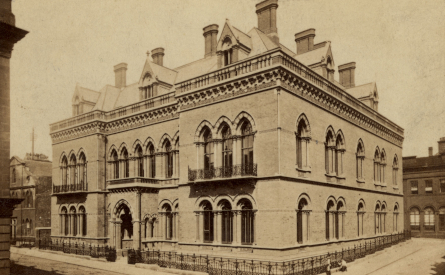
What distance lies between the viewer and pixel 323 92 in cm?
2433

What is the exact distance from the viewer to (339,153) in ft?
88.5

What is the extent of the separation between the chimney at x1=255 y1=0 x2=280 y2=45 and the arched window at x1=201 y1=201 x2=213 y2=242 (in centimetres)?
1177

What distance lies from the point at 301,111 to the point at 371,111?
39.7 ft

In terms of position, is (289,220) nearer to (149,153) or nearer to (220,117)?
(220,117)

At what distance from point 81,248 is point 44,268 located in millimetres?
6412

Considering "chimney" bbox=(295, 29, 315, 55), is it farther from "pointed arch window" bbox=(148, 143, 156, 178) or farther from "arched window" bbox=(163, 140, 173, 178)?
"pointed arch window" bbox=(148, 143, 156, 178)

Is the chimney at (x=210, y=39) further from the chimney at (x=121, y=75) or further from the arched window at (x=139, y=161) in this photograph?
the chimney at (x=121, y=75)

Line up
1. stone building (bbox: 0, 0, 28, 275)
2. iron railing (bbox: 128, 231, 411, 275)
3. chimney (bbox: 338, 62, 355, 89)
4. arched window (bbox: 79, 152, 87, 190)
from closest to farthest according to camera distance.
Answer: stone building (bbox: 0, 0, 28, 275) → iron railing (bbox: 128, 231, 411, 275) → arched window (bbox: 79, 152, 87, 190) → chimney (bbox: 338, 62, 355, 89)

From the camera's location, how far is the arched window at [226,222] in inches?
872

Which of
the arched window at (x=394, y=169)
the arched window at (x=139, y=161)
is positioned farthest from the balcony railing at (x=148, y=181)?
the arched window at (x=394, y=169)

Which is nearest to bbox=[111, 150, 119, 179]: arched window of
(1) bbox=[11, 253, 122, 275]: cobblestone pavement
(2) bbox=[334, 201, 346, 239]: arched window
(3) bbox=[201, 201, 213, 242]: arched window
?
(1) bbox=[11, 253, 122, 275]: cobblestone pavement

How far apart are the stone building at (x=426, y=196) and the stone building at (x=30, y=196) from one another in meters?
39.1

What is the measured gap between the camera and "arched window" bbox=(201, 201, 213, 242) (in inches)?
912

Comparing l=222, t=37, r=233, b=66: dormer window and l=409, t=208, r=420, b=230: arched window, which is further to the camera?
l=409, t=208, r=420, b=230: arched window
